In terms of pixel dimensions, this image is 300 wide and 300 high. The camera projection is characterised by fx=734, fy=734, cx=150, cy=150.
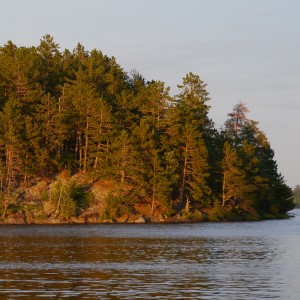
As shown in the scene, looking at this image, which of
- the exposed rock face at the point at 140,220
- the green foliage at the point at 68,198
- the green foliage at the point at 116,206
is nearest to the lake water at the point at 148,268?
the green foliage at the point at 68,198

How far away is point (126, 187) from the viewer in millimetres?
106938

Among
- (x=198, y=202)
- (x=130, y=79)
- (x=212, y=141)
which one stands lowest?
(x=198, y=202)

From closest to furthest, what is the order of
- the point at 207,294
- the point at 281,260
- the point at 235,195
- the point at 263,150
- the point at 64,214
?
1. the point at 207,294
2. the point at 281,260
3. the point at 64,214
4. the point at 235,195
5. the point at 263,150

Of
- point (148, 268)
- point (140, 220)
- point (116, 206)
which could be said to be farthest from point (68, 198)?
point (148, 268)

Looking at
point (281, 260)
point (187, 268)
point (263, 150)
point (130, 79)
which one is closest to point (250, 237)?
point (281, 260)

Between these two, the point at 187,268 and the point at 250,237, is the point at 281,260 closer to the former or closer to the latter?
the point at 187,268

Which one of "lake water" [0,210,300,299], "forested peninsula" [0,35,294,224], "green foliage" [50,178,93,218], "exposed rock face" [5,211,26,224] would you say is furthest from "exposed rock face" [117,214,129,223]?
"lake water" [0,210,300,299]

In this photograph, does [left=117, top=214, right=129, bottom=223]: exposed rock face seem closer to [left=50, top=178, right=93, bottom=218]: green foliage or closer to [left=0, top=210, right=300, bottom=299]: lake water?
[left=50, top=178, right=93, bottom=218]: green foliage

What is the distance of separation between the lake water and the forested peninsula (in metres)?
36.2

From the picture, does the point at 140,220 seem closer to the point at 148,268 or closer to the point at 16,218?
the point at 16,218

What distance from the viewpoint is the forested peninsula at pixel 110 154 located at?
105 m

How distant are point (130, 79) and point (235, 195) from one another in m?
48.3

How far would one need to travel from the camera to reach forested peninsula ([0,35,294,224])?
10462 cm

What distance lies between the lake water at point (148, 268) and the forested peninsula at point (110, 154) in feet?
119
